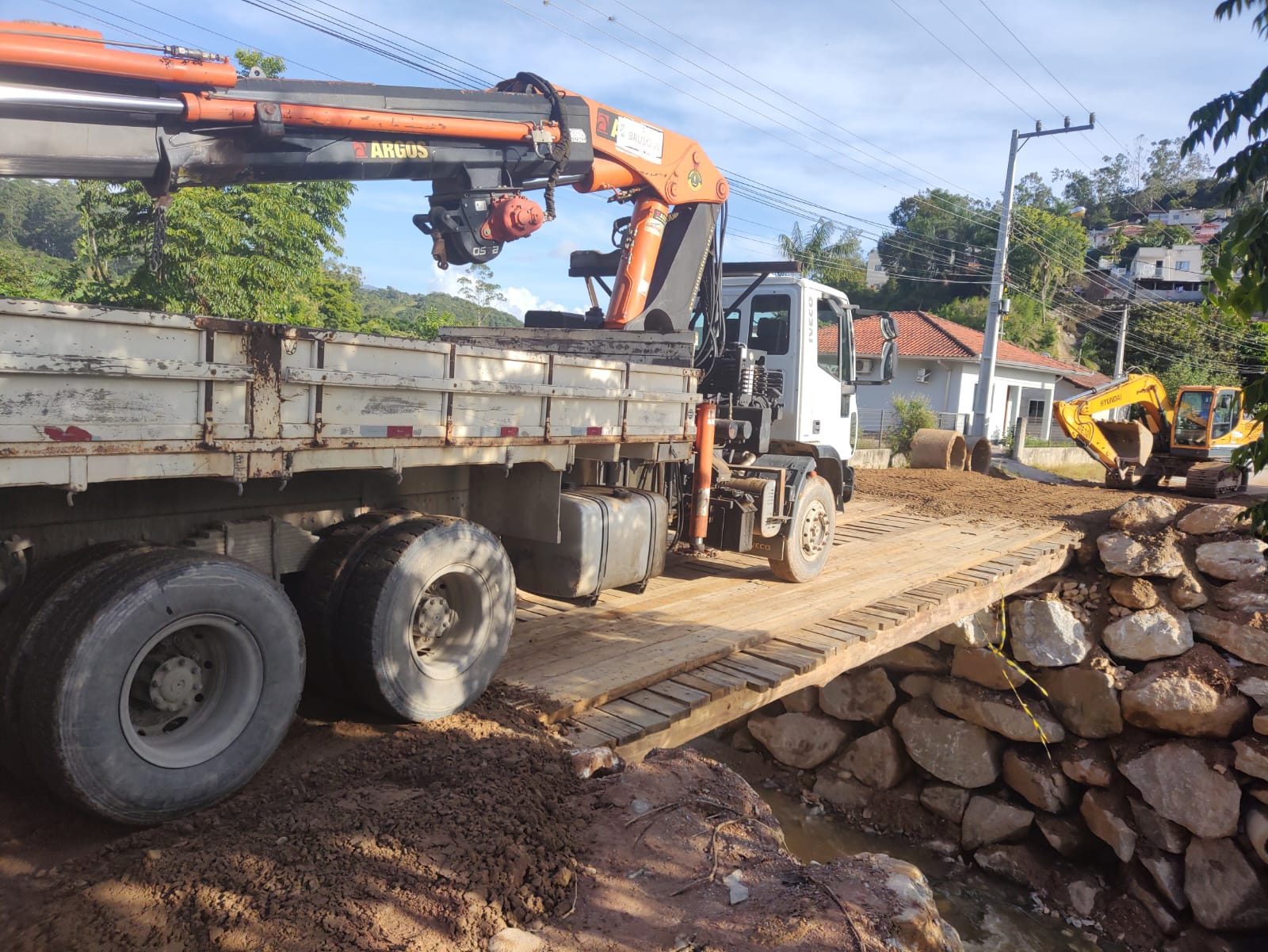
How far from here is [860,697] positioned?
438 inches

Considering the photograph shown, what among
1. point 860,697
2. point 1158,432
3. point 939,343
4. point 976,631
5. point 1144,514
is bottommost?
point 860,697

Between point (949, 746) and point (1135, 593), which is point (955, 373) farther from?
point (949, 746)

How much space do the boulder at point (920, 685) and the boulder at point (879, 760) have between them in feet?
1.87

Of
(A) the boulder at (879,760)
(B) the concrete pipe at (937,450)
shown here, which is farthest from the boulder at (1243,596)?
(B) the concrete pipe at (937,450)

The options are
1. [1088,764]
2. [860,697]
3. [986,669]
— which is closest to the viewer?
[1088,764]

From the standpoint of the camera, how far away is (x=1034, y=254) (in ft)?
135

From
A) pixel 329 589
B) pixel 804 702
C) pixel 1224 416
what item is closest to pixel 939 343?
pixel 1224 416

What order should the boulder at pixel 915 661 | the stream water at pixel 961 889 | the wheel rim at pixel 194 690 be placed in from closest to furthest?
the wheel rim at pixel 194 690, the stream water at pixel 961 889, the boulder at pixel 915 661

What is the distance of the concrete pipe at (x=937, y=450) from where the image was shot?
1719 centimetres

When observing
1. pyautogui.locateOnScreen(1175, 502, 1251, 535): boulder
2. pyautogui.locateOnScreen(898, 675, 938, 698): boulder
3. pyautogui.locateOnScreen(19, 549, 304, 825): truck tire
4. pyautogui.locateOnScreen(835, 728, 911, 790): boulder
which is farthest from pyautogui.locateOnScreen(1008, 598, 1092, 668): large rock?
pyautogui.locateOnScreen(19, 549, 304, 825): truck tire

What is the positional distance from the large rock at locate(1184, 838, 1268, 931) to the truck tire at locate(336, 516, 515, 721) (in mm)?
8515

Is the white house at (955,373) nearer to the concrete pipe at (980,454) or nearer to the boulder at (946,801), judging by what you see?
the concrete pipe at (980,454)

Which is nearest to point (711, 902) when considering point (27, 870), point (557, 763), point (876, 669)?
point (557, 763)

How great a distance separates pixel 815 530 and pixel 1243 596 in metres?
5.79
